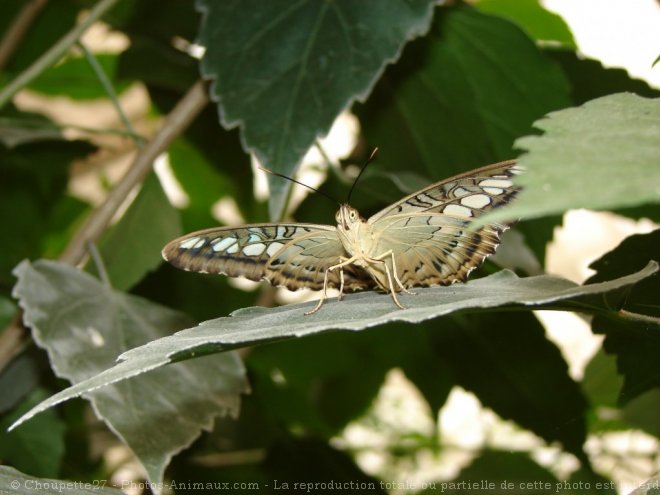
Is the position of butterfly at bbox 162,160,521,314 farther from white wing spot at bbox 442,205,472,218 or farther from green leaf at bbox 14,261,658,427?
green leaf at bbox 14,261,658,427

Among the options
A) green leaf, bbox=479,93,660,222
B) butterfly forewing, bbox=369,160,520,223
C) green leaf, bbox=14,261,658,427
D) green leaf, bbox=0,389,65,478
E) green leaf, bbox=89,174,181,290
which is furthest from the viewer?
green leaf, bbox=89,174,181,290

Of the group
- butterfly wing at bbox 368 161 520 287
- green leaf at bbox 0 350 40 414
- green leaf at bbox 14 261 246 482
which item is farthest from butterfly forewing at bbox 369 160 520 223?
green leaf at bbox 0 350 40 414

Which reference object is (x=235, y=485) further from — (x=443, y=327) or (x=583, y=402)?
(x=583, y=402)

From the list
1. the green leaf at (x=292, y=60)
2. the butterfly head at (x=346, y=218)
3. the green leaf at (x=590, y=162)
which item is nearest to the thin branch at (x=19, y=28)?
the green leaf at (x=292, y=60)

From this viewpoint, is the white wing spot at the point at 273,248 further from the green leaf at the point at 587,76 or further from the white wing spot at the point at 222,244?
the green leaf at the point at 587,76

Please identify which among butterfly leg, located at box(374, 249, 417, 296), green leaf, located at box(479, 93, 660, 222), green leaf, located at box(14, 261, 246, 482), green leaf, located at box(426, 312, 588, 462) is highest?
green leaf, located at box(479, 93, 660, 222)

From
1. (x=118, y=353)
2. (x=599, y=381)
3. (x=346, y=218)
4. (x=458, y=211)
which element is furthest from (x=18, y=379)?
(x=599, y=381)

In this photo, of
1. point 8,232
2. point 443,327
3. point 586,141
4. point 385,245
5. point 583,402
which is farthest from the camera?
point 8,232

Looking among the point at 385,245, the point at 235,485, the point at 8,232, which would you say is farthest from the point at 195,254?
the point at 8,232
